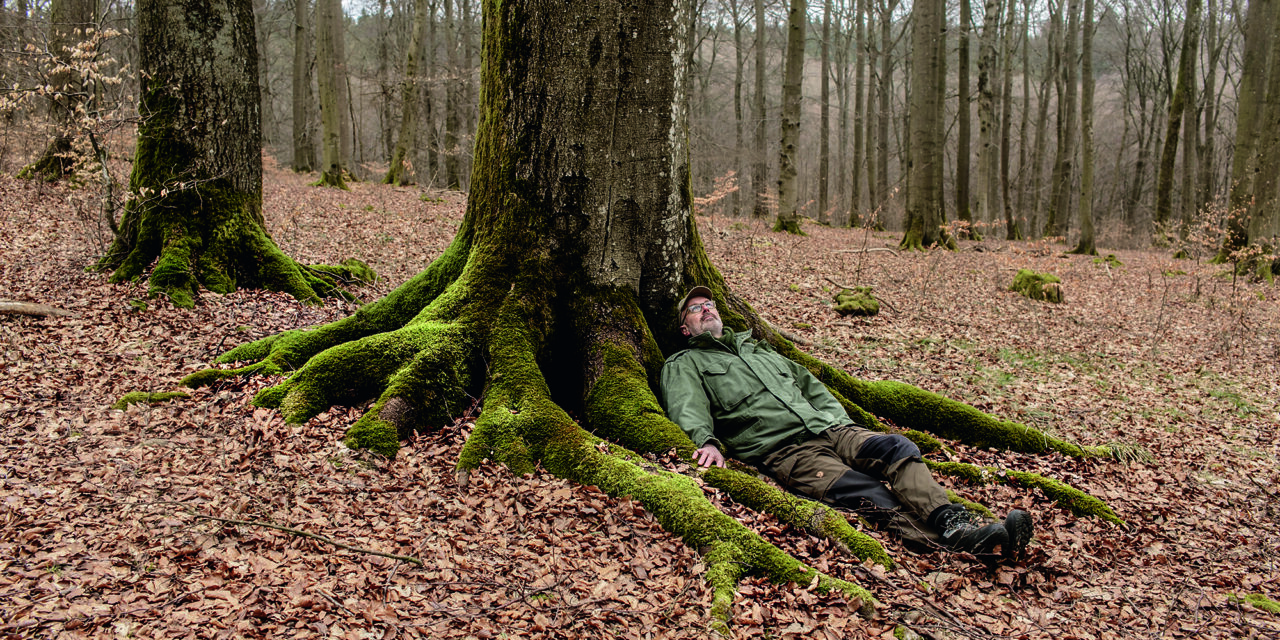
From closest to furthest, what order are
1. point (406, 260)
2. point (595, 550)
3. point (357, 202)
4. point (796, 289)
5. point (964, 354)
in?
point (595, 550)
point (964, 354)
point (406, 260)
point (796, 289)
point (357, 202)

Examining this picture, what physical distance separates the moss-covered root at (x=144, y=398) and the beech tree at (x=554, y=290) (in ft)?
0.65

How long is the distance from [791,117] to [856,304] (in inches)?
371

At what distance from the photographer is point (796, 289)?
10.8 m

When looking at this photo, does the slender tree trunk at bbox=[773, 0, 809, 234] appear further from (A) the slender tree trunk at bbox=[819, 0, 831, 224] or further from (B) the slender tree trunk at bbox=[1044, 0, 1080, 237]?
(B) the slender tree trunk at bbox=[1044, 0, 1080, 237]

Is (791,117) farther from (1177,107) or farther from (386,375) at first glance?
(386,375)

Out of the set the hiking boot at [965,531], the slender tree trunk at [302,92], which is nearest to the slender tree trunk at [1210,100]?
the hiking boot at [965,531]

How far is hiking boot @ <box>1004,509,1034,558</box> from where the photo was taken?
12.3 feet

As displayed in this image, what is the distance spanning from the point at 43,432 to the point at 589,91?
12.7 ft

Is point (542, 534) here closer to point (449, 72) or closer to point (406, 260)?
point (406, 260)

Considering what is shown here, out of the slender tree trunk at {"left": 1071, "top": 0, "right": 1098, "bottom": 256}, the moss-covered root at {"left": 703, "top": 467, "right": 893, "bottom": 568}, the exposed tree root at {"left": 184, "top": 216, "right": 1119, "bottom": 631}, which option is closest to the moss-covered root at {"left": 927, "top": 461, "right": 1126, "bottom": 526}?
the exposed tree root at {"left": 184, "top": 216, "right": 1119, "bottom": 631}

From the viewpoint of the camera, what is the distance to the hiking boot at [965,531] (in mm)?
3756

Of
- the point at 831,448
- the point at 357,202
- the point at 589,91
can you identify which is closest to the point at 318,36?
the point at 357,202

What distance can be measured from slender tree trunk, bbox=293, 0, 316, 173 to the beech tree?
20.2 meters

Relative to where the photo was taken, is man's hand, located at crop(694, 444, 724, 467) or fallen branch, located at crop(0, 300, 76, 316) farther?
fallen branch, located at crop(0, 300, 76, 316)
